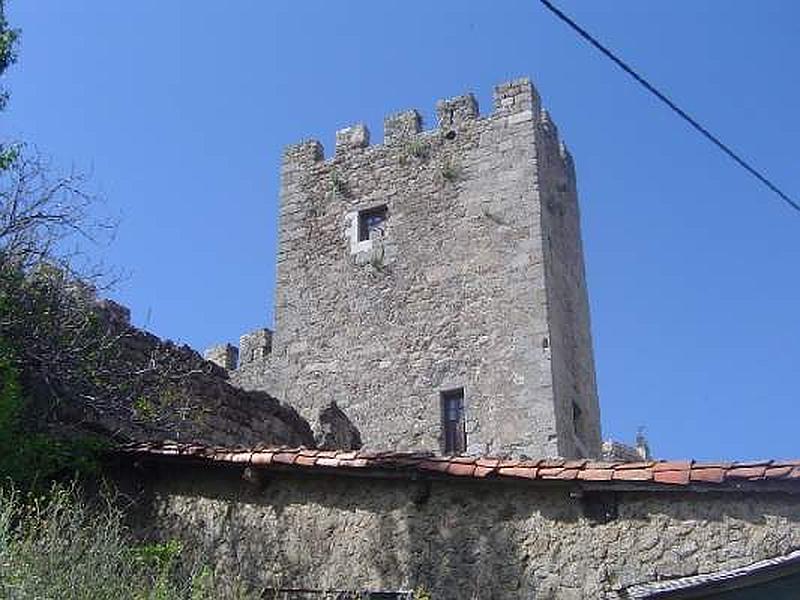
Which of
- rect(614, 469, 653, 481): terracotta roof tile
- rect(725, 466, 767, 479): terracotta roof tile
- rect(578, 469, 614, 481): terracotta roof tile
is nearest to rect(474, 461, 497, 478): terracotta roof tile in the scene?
rect(578, 469, 614, 481): terracotta roof tile

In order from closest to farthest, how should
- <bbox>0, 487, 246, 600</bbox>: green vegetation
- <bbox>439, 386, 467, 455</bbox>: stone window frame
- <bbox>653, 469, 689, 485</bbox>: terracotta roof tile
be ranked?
1. <bbox>0, 487, 246, 600</bbox>: green vegetation
2. <bbox>653, 469, 689, 485</bbox>: terracotta roof tile
3. <bbox>439, 386, 467, 455</bbox>: stone window frame

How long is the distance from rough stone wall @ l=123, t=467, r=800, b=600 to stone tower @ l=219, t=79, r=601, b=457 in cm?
777

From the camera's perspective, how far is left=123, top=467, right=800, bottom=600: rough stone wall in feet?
21.1

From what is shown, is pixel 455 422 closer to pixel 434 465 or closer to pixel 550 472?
pixel 434 465

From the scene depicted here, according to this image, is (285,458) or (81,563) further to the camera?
(285,458)

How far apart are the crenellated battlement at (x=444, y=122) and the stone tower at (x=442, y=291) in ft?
0.08

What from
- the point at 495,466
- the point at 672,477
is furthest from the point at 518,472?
the point at 672,477

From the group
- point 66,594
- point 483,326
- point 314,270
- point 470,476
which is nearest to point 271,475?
point 470,476

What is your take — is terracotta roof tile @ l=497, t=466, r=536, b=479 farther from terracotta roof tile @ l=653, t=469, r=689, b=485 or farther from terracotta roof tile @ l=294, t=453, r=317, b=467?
terracotta roof tile @ l=294, t=453, r=317, b=467

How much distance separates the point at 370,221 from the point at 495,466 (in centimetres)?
1141

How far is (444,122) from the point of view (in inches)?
717

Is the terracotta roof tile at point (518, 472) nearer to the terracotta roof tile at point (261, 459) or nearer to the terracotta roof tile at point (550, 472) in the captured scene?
the terracotta roof tile at point (550, 472)

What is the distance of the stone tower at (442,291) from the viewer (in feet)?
52.1

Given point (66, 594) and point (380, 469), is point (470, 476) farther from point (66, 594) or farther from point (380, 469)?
point (66, 594)
